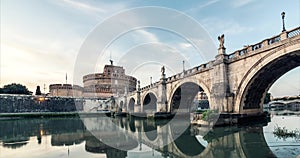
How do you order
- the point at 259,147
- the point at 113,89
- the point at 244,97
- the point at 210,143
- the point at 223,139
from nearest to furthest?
the point at 259,147, the point at 210,143, the point at 223,139, the point at 244,97, the point at 113,89

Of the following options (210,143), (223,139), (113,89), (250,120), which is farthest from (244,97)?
(113,89)

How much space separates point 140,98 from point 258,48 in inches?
1381

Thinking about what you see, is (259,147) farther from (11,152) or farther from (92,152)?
(11,152)

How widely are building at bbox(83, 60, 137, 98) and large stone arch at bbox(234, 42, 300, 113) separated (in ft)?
235

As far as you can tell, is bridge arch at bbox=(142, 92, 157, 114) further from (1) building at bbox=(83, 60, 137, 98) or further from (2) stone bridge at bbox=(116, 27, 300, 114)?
(1) building at bbox=(83, 60, 137, 98)

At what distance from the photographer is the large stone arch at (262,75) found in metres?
15.6

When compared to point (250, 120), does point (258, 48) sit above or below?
above

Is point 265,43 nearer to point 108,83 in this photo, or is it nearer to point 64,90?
point 108,83

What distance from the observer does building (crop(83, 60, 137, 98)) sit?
3563 inches

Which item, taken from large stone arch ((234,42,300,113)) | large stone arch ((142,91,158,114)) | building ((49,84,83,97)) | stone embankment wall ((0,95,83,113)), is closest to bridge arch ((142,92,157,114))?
large stone arch ((142,91,158,114))

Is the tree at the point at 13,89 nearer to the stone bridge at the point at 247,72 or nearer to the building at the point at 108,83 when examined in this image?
the building at the point at 108,83

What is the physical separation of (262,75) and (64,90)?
284 feet

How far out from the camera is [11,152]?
11047mm

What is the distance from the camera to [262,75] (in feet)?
61.4
